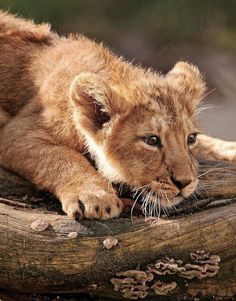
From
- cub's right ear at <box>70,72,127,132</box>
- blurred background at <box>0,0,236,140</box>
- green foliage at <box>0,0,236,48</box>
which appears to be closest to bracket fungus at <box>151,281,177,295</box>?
cub's right ear at <box>70,72,127,132</box>

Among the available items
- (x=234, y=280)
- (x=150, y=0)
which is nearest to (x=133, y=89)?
(x=234, y=280)

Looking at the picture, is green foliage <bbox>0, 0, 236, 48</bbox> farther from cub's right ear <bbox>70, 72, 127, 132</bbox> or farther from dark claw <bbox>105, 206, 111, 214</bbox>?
dark claw <bbox>105, 206, 111, 214</bbox>

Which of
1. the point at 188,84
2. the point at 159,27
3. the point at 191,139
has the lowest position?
the point at 191,139

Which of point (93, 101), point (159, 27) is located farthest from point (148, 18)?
point (93, 101)

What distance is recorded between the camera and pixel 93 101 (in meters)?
3.73

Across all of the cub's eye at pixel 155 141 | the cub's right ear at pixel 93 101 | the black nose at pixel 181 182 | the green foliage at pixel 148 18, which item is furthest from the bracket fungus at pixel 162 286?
the green foliage at pixel 148 18

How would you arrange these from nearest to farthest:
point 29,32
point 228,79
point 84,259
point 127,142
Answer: point 84,259
point 127,142
point 29,32
point 228,79

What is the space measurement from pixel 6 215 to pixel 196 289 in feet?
2.68

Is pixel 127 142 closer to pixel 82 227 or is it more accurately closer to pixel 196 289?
pixel 82 227

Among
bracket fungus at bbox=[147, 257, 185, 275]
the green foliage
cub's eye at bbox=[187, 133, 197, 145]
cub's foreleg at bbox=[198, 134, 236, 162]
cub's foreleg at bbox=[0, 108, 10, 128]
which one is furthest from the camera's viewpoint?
the green foliage

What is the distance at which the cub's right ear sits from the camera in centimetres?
369

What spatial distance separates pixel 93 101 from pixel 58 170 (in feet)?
1.12

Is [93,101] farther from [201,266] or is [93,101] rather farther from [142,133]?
[201,266]

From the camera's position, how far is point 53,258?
11.2 feet
